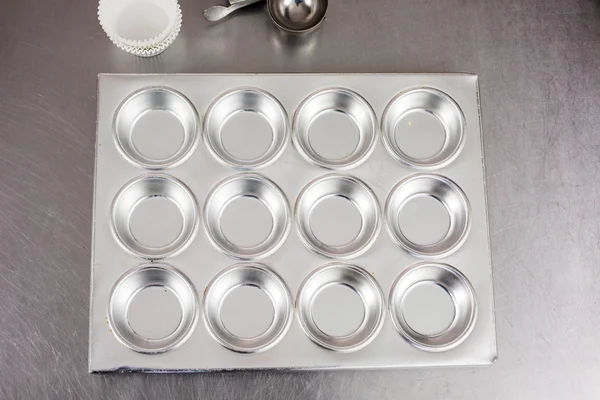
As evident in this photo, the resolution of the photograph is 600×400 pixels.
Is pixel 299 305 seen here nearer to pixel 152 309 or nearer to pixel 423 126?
pixel 152 309

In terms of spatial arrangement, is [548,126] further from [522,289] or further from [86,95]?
[86,95]

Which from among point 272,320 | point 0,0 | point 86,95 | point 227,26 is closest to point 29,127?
point 86,95

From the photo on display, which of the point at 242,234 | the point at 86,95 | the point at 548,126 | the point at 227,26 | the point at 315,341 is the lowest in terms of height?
the point at 315,341

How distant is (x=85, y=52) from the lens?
111 centimetres

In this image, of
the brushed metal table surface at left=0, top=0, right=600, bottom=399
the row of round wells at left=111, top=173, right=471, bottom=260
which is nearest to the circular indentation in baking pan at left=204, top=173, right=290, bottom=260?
the row of round wells at left=111, top=173, right=471, bottom=260

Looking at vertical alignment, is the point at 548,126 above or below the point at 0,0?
below

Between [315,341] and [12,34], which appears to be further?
[12,34]

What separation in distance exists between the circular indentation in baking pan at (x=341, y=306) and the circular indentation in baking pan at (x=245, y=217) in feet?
0.36

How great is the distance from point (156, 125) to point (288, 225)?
33 cm

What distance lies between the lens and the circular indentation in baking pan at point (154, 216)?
0.99 m

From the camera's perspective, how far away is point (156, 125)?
107 cm

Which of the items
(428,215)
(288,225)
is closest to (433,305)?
(428,215)

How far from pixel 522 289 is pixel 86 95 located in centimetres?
94

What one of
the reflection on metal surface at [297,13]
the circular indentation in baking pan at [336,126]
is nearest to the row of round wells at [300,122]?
the circular indentation in baking pan at [336,126]
